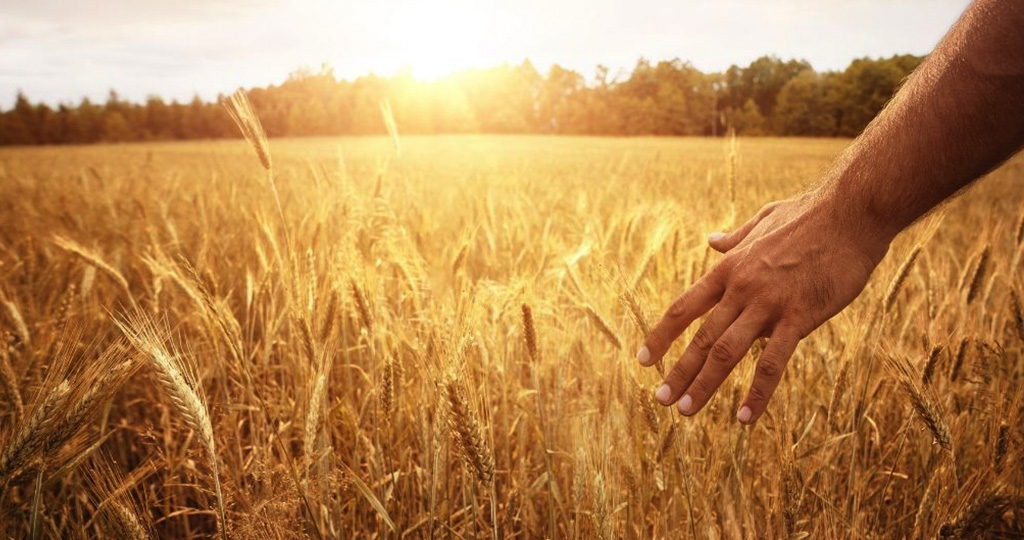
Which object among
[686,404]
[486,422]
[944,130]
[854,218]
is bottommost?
[486,422]

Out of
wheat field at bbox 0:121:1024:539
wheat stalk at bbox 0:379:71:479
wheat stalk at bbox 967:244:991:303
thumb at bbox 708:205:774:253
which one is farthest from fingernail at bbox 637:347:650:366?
wheat stalk at bbox 967:244:991:303

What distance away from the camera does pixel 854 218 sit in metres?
0.92

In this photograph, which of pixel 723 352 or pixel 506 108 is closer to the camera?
pixel 723 352

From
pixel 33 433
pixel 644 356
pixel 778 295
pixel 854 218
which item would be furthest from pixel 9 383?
pixel 854 218

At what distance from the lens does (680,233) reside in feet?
6.03

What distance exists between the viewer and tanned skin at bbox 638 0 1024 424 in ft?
2.73

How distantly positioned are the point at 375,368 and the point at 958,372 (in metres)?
1.61

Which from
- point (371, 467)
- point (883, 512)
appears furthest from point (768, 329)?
point (371, 467)

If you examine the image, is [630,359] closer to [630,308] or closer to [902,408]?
[630,308]

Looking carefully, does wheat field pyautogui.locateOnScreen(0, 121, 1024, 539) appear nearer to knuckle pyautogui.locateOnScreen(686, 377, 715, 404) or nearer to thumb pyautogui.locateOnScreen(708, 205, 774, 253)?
knuckle pyautogui.locateOnScreen(686, 377, 715, 404)

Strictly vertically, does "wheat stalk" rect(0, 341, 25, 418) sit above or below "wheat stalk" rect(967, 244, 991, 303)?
below

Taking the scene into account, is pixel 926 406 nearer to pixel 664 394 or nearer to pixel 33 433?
pixel 664 394

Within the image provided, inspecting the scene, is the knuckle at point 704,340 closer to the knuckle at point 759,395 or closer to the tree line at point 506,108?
the knuckle at point 759,395

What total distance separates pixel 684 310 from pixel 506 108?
45757 millimetres
